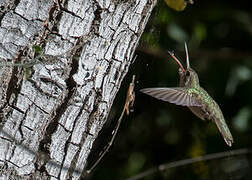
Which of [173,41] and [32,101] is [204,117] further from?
[32,101]

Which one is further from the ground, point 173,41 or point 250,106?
point 173,41

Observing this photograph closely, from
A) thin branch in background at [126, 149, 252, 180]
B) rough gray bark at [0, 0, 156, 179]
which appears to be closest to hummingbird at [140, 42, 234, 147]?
rough gray bark at [0, 0, 156, 179]

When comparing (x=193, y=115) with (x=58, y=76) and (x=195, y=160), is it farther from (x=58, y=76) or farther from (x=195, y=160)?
(x=58, y=76)

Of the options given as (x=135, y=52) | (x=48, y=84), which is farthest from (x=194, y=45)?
(x=48, y=84)

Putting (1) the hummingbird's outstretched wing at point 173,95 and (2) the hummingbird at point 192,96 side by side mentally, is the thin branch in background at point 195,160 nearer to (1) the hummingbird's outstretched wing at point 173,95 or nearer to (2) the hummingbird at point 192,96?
(2) the hummingbird at point 192,96

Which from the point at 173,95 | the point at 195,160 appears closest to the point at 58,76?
the point at 173,95

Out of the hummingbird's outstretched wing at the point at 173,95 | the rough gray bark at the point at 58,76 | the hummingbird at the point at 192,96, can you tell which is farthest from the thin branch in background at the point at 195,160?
the rough gray bark at the point at 58,76

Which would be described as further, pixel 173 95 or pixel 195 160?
pixel 195 160
